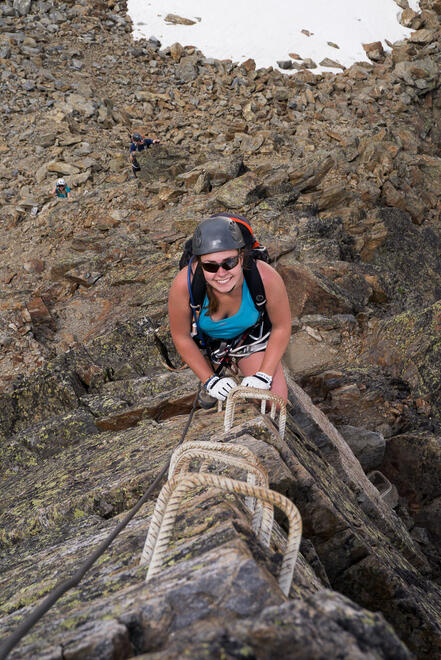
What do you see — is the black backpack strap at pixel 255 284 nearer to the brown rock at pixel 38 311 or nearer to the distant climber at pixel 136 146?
the brown rock at pixel 38 311

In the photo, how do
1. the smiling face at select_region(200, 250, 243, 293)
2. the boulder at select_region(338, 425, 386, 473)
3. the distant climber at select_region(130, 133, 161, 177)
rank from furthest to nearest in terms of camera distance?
1. the distant climber at select_region(130, 133, 161, 177)
2. the boulder at select_region(338, 425, 386, 473)
3. the smiling face at select_region(200, 250, 243, 293)

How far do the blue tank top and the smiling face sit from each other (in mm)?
474

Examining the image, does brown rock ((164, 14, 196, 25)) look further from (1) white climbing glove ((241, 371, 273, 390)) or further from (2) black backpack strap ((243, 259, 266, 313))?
(1) white climbing glove ((241, 371, 273, 390))

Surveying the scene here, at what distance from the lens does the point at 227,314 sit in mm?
5645

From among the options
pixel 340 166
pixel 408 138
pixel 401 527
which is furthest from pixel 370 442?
pixel 408 138

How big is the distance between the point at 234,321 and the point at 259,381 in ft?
2.63

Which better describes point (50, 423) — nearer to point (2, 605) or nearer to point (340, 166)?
point (2, 605)

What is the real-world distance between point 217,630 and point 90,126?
93.9 ft

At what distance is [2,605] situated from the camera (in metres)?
2.89

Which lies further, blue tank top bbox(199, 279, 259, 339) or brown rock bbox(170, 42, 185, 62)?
brown rock bbox(170, 42, 185, 62)

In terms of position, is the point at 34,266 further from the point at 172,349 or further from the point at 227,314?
the point at 227,314

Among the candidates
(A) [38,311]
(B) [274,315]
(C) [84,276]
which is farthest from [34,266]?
(B) [274,315]

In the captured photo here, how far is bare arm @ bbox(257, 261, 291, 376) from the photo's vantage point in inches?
209

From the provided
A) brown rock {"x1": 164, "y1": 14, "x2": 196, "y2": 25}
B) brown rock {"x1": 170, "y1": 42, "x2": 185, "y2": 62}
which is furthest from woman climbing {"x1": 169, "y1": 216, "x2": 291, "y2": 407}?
brown rock {"x1": 164, "y1": 14, "x2": 196, "y2": 25}
